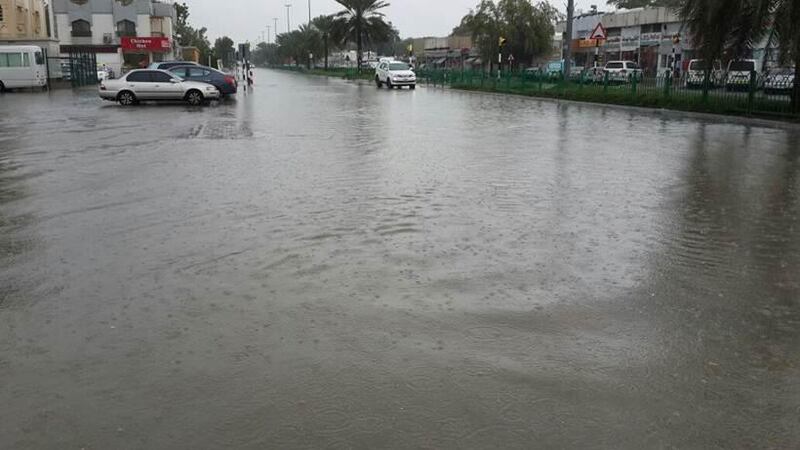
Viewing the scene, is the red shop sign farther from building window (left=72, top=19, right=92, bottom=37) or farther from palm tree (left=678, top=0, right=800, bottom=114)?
palm tree (left=678, top=0, right=800, bottom=114)

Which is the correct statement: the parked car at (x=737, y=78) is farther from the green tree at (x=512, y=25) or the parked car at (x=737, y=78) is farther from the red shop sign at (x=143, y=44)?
the red shop sign at (x=143, y=44)

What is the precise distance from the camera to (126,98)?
28344 mm

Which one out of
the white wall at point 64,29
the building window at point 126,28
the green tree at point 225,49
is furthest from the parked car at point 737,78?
the green tree at point 225,49

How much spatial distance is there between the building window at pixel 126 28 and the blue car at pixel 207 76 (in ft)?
183

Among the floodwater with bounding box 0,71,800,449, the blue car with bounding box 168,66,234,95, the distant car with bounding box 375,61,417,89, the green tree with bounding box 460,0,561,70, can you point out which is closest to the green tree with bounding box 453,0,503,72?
the green tree with bounding box 460,0,561,70

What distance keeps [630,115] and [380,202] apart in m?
17.4

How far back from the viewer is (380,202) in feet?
29.3

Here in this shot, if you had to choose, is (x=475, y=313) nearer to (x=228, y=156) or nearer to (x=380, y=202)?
(x=380, y=202)

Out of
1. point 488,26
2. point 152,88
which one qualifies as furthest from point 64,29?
point 152,88

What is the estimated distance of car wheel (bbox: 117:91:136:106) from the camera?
28172 mm

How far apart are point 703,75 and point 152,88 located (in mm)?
19705

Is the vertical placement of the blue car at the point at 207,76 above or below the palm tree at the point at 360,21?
below

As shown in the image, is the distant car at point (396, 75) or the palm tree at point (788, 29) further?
the distant car at point (396, 75)

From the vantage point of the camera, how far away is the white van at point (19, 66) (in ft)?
125
